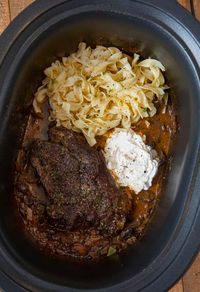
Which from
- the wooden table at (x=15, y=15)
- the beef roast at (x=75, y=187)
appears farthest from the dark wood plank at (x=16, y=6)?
the beef roast at (x=75, y=187)

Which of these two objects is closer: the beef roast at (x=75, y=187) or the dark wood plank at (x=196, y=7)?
the beef roast at (x=75, y=187)

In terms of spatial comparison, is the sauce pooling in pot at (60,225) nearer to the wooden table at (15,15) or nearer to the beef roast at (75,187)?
the beef roast at (75,187)

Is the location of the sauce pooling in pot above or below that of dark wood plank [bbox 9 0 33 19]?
below

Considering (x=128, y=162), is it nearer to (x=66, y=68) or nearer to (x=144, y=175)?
(x=144, y=175)

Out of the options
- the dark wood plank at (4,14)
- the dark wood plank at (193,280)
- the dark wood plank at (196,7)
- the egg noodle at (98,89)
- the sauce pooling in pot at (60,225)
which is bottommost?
the dark wood plank at (193,280)

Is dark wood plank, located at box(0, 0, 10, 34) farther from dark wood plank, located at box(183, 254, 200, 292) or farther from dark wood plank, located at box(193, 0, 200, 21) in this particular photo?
dark wood plank, located at box(183, 254, 200, 292)

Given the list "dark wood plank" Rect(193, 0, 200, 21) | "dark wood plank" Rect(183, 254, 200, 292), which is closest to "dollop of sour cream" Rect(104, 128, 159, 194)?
"dark wood plank" Rect(183, 254, 200, 292)

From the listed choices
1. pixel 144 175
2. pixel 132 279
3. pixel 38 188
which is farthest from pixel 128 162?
pixel 132 279

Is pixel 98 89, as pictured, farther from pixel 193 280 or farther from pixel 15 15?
pixel 193 280
